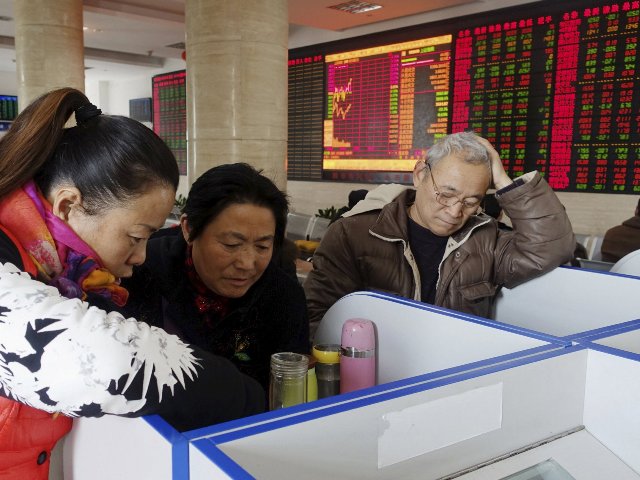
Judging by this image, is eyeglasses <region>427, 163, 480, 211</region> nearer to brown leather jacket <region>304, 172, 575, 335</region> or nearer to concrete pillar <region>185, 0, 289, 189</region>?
brown leather jacket <region>304, 172, 575, 335</region>

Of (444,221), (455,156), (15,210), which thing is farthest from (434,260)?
(15,210)

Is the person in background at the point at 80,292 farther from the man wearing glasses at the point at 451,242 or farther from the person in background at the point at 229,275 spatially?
the man wearing glasses at the point at 451,242

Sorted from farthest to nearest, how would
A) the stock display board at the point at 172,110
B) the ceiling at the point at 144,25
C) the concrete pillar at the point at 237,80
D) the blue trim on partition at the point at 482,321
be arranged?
the stock display board at the point at 172,110, the ceiling at the point at 144,25, the concrete pillar at the point at 237,80, the blue trim on partition at the point at 482,321

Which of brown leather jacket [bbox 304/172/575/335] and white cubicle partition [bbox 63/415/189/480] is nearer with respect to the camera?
white cubicle partition [bbox 63/415/189/480]

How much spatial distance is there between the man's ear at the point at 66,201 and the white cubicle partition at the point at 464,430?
0.44 meters

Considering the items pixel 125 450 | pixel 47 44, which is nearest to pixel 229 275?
pixel 125 450

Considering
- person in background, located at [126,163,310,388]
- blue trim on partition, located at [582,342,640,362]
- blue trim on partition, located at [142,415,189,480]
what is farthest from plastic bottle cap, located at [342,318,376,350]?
blue trim on partition, located at [142,415,189,480]

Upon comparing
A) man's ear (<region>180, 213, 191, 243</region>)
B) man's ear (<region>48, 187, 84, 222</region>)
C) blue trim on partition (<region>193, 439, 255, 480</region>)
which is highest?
man's ear (<region>48, 187, 84, 222</region>)

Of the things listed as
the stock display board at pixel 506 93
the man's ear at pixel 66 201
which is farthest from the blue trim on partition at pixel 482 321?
the stock display board at pixel 506 93

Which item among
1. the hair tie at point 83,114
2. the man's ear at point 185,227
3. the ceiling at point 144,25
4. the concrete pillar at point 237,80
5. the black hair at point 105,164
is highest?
the ceiling at point 144,25

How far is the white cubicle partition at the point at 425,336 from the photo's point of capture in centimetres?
121

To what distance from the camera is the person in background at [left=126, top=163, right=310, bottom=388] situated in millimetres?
1556

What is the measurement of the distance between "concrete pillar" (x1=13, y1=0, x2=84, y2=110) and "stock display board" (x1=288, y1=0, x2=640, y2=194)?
241 cm

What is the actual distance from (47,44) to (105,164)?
5.37 meters
